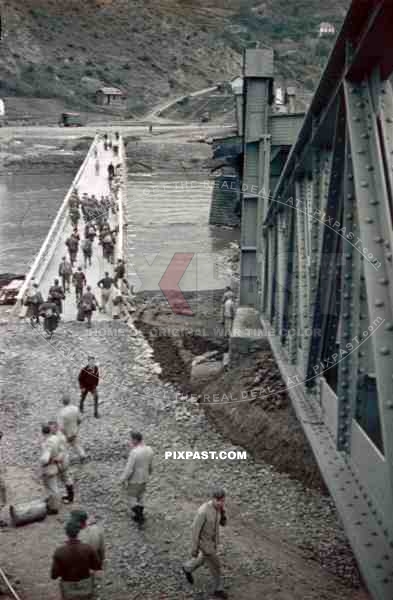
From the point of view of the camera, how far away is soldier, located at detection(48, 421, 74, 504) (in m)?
8.93

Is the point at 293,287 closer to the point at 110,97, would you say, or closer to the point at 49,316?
the point at 49,316

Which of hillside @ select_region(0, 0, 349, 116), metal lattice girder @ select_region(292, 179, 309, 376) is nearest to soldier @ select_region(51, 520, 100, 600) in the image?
metal lattice girder @ select_region(292, 179, 309, 376)

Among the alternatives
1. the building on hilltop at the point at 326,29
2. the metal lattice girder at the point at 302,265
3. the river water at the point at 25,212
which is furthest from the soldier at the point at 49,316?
the building on hilltop at the point at 326,29

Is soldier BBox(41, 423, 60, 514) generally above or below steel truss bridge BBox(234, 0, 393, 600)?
below

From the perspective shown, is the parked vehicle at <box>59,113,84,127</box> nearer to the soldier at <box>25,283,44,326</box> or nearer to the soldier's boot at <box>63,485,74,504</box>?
the soldier at <box>25,283,44,326</box>

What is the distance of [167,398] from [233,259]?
15760 millimetres

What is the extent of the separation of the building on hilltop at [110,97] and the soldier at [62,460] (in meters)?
91.1

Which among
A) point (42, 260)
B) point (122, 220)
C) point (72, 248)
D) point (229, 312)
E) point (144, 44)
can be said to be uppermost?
point (144, 44)

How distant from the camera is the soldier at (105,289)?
64.0ft

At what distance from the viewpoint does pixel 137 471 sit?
8.70 metres

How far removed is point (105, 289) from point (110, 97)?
81.3 meters

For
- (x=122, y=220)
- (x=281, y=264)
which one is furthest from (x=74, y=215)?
(x=281, y=264)

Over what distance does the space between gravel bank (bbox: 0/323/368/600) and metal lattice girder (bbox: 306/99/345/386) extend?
173 cm

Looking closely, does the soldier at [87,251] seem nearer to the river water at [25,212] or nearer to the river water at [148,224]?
the river water at [148,224]
